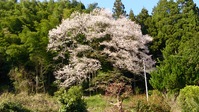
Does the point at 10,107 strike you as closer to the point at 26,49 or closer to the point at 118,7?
the point at 26,49

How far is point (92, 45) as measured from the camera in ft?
68.9

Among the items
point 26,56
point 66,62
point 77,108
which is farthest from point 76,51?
point 77,108

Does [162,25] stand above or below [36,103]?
above

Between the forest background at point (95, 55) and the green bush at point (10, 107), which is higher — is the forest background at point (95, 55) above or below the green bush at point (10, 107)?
above

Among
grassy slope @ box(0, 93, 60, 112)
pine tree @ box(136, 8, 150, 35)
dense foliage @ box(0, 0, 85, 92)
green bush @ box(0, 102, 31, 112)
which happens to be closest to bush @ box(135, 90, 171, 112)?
grassy slope @ box(0, 93, 60, 112)

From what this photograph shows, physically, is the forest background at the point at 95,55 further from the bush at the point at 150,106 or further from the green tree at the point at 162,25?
the bush at the point at 150,106

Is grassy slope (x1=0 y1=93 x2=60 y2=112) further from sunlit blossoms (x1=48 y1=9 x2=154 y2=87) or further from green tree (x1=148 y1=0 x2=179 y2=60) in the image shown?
green tree (x1=148 y1=0 x2=179 y2=60)

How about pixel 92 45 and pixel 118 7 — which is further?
pixel 118 7

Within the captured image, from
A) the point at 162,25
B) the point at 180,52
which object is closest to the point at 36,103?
the point at 180,52

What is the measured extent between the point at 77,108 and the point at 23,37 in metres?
7.82

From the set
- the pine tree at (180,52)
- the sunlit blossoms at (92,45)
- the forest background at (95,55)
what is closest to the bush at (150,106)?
the forest background at (95,55)

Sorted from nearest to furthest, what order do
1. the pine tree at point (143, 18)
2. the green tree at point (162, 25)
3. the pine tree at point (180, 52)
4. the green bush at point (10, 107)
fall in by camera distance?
the green bush at point (10, 107), the pine tree at point (180, 52), the green tree at point (162, 25), the pine tree at point (143, 18)

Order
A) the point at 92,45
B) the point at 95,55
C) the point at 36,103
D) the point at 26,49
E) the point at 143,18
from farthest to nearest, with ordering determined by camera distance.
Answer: the point at 143,18
the point at 92,45
the point at 95,55
the point at 26,49
the point at 36,103

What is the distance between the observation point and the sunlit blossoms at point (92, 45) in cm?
2023
